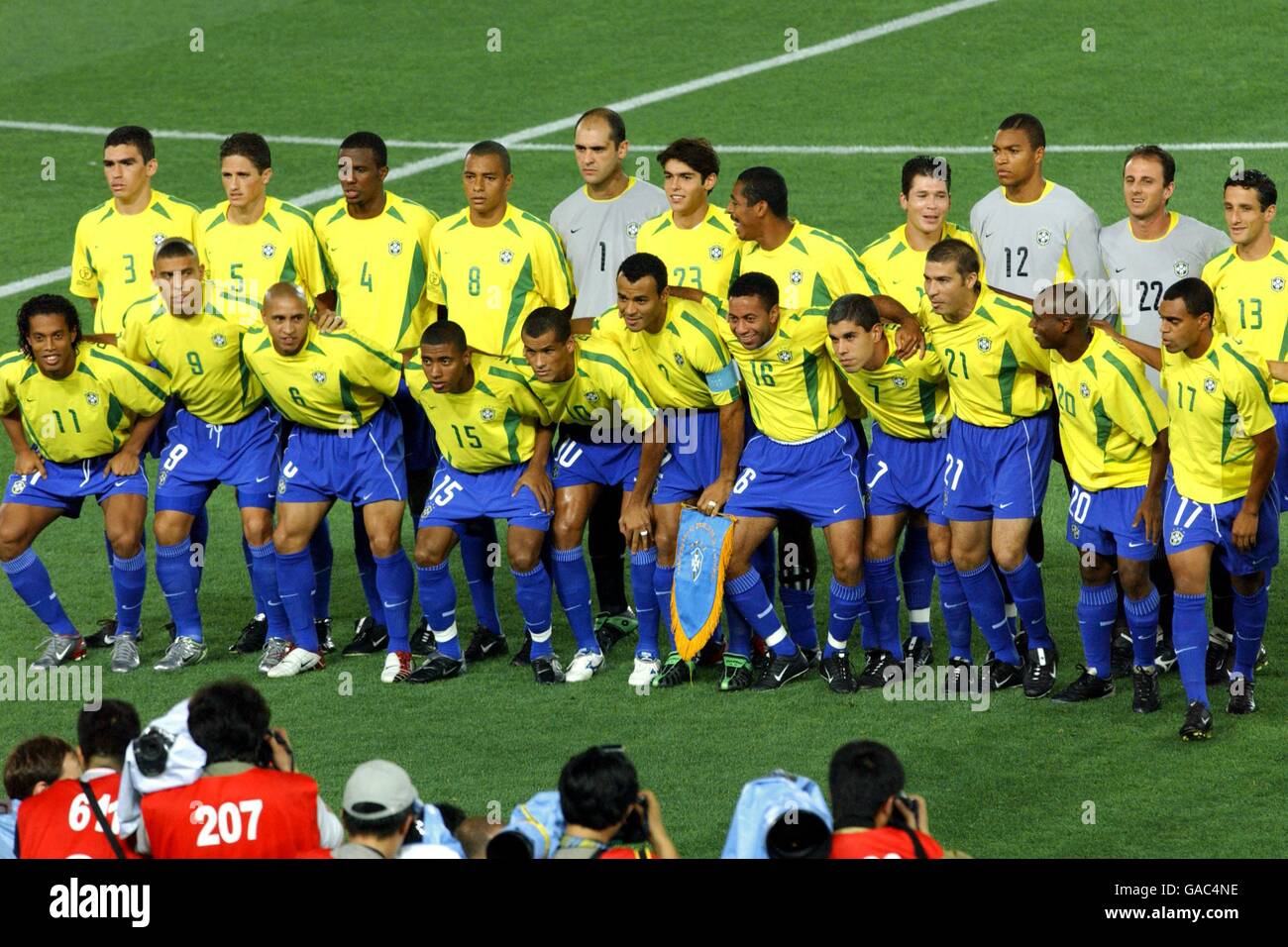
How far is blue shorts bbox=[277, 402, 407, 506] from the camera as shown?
31.8ft

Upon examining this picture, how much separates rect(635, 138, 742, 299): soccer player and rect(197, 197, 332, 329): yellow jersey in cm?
172

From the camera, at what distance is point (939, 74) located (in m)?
19.8

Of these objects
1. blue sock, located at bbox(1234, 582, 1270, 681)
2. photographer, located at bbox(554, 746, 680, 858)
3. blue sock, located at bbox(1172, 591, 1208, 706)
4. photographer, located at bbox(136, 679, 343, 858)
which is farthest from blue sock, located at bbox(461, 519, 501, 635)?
photographer, located at bbox(554, 746, 680, 858)

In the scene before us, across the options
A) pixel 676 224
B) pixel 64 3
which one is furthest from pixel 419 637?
pixel 64 3

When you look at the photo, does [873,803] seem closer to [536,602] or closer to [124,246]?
[536,602]

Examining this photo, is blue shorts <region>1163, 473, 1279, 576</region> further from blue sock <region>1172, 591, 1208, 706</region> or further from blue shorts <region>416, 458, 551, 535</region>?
blue shorts <region>416, 458, 551, 535</region>

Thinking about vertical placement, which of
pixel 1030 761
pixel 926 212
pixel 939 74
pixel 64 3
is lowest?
pixel 1030 761

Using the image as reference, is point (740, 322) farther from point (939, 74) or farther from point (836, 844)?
point (939, 74)

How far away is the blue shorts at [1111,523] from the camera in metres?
8.56

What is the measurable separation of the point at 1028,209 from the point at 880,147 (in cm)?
854

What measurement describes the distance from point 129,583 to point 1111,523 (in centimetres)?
475

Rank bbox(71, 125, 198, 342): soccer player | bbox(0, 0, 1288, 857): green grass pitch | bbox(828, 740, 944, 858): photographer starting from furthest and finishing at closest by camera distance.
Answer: bbox(71, 125, 198, 342): soccer player
bbox(0, 0, 1288, 857): green grass pitch
bbox(828, 740, 944, 858): photographer

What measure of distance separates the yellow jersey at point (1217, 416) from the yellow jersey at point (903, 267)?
1.45m
